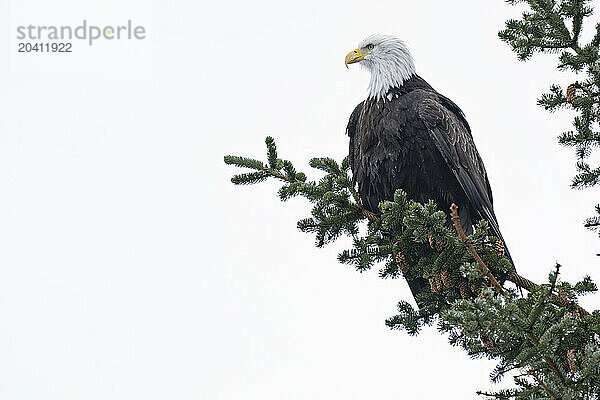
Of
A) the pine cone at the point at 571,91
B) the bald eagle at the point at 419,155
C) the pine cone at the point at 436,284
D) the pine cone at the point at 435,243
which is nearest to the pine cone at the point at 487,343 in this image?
the pine cone at the point at 435,243

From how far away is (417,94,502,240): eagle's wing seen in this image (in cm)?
538

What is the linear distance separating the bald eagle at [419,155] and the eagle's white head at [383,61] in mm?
52

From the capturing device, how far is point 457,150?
5.46 metres

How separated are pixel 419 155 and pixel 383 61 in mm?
1145

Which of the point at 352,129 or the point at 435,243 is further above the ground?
the point at 352,129

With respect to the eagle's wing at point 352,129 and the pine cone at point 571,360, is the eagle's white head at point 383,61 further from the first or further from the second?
the pine cone at point 571,360

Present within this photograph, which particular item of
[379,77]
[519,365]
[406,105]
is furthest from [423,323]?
[379,77]

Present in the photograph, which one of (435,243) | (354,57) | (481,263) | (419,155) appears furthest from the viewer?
(354,57)

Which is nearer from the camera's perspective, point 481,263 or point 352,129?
point 481,263

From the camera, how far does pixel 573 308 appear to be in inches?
139

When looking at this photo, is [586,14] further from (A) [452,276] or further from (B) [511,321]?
(B) [511,321]

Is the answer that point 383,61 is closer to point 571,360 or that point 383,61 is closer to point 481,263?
point 481,263

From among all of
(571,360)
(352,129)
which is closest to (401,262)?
(571,360)

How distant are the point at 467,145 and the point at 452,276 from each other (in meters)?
1.77
